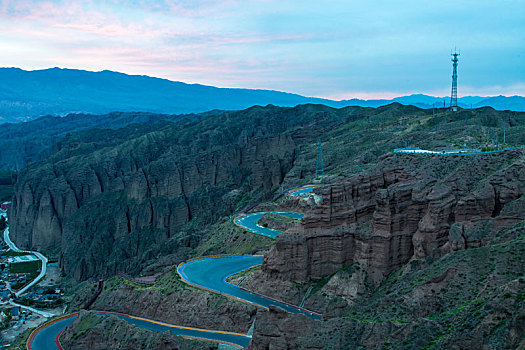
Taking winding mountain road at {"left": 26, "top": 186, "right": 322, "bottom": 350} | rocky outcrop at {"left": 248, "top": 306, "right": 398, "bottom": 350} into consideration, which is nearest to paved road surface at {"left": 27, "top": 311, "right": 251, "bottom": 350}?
winding mountain road at {"left": 26, "top": 186, "right": 322, "bottom": 350}

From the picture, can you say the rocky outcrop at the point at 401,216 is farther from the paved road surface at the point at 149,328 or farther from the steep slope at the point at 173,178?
the steep slope at the point at 173,178

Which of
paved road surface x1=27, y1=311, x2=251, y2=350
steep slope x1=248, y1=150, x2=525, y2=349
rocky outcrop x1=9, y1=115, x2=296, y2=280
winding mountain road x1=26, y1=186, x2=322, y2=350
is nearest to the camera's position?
steep slope x1=248, y1=150, x2=525, y2=349

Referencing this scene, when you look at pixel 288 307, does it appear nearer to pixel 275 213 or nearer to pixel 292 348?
pixel 292 348

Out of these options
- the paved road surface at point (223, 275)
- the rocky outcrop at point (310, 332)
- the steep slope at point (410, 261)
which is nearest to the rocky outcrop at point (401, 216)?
the steep slope at point (410, 261)

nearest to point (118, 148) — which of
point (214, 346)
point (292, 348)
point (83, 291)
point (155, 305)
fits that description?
point (83, 291)

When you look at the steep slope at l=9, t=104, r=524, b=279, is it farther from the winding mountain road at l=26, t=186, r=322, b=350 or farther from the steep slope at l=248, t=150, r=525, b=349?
the steep slope at l=248, t=150, r=525, b=349

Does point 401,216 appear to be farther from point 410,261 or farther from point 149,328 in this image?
point 149,328
